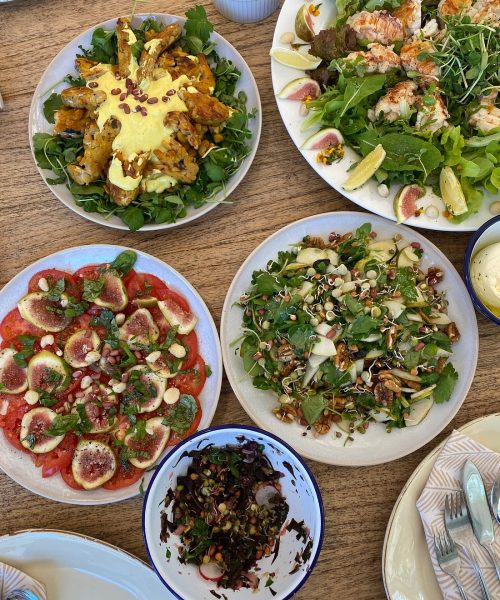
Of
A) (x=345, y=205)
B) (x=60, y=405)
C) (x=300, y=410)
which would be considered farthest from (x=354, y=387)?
(x=60, y=405)

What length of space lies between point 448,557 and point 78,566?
1.18 m

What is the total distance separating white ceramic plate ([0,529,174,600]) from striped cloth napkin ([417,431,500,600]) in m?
0.85

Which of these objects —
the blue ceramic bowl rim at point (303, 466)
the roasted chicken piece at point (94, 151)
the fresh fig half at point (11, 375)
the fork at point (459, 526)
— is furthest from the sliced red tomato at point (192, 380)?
the fork at point (459, 526)

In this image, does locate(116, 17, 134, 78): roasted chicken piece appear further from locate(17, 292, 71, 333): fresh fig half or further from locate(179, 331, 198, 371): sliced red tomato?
locate(179, 331, 198, 371): sliced red tomato

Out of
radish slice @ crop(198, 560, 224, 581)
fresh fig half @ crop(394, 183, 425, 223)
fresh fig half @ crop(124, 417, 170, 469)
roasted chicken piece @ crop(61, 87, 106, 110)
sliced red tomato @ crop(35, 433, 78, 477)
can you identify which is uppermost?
roasted chicken piece @ crop(61, 87, 106, 110)

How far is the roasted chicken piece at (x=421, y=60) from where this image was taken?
1790 mm

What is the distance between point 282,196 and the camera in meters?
1.95

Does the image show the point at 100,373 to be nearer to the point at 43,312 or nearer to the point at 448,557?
the point at 43,312

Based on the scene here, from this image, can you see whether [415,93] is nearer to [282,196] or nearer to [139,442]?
[282,196]

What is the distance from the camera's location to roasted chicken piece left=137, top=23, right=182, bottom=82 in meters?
1.78

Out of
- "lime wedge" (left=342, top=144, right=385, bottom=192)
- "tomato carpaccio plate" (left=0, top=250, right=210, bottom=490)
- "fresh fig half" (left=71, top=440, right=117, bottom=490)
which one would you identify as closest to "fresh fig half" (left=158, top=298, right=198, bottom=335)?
"tomato carpaccio plate" (left=0, top=250, right=210, bottom=490)

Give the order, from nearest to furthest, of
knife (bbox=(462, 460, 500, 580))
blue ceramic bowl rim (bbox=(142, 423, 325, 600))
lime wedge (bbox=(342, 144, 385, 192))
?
blue ceramic bowl rim (bbox=(142, 423, 325, 600)), knife (bbox=(462, 460, 500, 580)), lime wedge (bbox=(342, 144, 385, 192))

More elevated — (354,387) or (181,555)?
(354,387)

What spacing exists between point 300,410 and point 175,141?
0.99m
